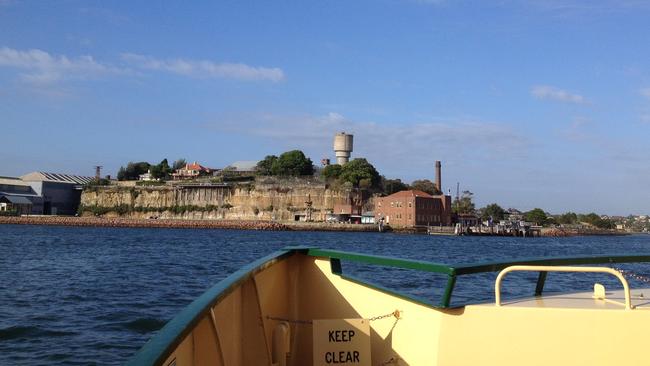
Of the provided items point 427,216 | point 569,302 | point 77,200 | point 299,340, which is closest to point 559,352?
point 569,302

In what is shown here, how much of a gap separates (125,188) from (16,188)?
24393mm

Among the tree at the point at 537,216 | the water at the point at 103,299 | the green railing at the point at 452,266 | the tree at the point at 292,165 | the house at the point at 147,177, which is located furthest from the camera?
the tree at the point at 537,216

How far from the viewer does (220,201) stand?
5699 inches

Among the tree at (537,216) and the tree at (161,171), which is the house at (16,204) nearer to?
the tree at (161,171)

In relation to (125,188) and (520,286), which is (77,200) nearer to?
(125,188)

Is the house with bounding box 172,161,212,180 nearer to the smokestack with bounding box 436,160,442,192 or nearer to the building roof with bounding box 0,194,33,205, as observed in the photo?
the building roof with bounding box 0,194,33,205

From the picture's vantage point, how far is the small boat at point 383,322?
3.92 m

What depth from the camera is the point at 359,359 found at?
5289 millimetres

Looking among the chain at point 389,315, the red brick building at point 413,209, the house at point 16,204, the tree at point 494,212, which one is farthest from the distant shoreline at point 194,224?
the chain at point 389,315

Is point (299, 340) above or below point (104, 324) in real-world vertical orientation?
above

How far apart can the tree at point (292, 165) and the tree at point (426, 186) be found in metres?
26.5

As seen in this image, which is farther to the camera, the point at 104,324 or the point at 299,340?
the point at 104,324

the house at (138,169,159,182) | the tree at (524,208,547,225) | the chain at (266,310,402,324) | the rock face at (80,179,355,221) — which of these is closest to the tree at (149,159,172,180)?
the house at (138,169,159,182)

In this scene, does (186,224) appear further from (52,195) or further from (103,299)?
(103,299)
